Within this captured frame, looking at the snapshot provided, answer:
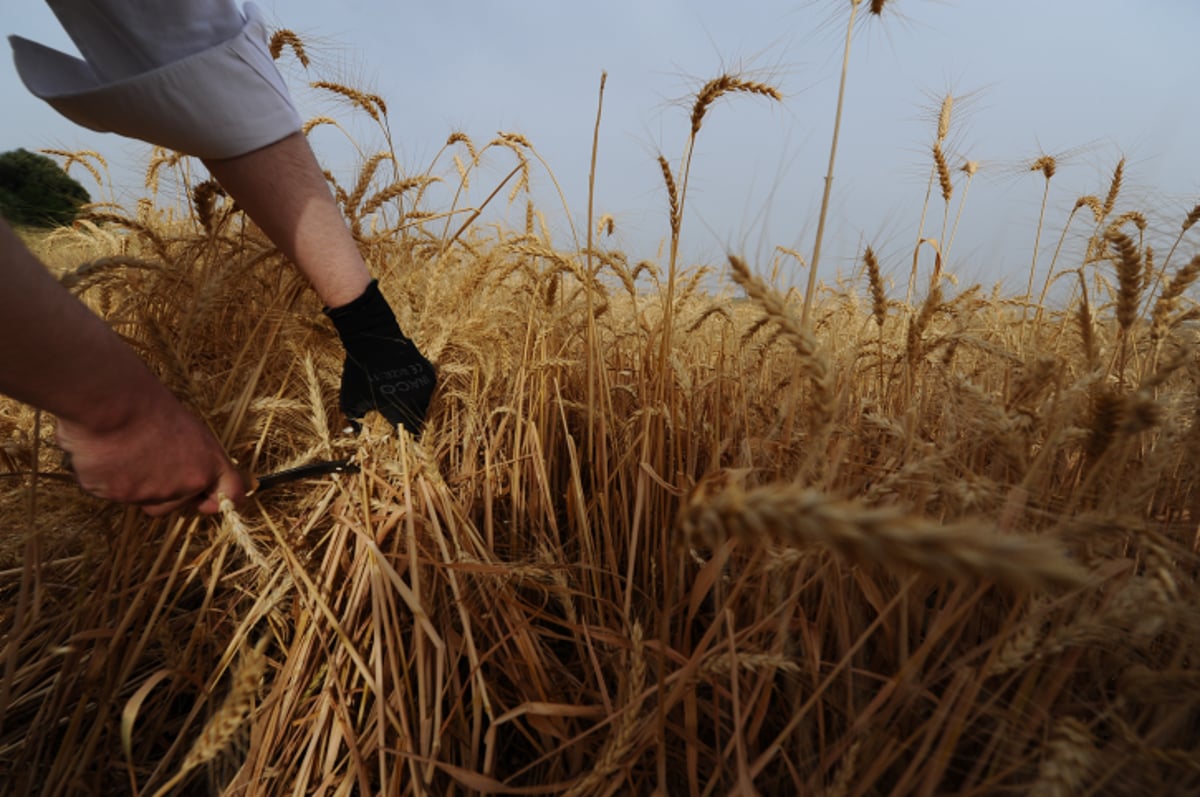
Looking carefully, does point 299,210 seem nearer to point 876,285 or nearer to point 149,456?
point 149,456

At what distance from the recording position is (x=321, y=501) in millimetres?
934

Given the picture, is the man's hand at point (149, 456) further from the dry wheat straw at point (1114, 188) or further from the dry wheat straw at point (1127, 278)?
the dry wheat straw at point (1114, 188)

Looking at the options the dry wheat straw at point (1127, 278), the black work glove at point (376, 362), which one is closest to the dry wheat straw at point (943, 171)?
the dry wheat straw at point (1127, 278)

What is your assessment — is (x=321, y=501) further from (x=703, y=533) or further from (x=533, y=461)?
(x=703, y=533)

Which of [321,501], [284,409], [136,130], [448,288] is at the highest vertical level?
[136,130]

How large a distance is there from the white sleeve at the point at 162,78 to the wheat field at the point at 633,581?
15 centimetres

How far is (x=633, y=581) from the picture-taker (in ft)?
2.86

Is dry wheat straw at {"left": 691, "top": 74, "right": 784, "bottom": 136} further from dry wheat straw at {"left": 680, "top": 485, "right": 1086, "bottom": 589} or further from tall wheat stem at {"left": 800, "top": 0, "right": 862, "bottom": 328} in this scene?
dry wheat straw at {"left": 680, "top": 485, "right": 1086, "bottom": 589}

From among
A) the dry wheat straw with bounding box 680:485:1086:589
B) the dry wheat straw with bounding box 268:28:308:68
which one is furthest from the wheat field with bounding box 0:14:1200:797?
the dry wheat straw with bounding box 268:28:308:68

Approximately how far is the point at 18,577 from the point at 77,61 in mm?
927

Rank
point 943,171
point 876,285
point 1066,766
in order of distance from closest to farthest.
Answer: point 1066,766
point 876,285
point 943,171

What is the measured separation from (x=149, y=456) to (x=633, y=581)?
0.70 meters

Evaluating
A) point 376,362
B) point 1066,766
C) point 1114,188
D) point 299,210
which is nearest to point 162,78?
point 299,210

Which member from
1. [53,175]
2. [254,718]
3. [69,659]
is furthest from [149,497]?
[53,175]
